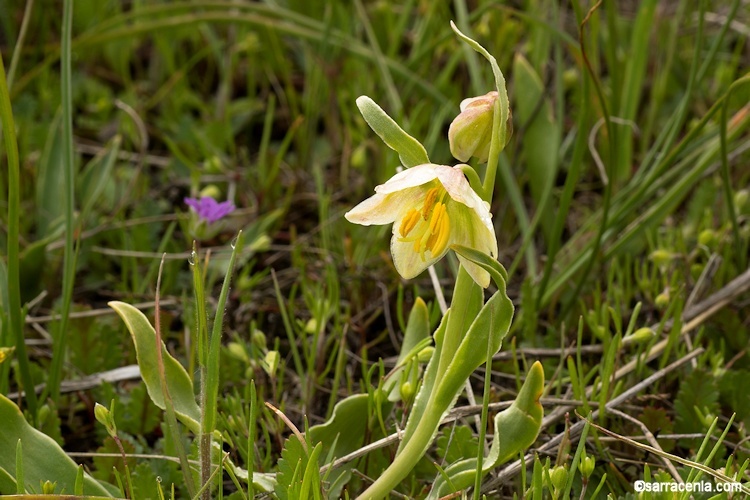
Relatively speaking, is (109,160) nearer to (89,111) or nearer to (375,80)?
(89,111)

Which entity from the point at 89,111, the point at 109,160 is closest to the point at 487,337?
the point at 109,160

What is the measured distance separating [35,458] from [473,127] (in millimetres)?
756

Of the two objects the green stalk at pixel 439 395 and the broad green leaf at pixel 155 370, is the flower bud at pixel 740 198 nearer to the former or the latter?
the green stalk at pixel 439 395

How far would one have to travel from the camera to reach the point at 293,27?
2516 mm

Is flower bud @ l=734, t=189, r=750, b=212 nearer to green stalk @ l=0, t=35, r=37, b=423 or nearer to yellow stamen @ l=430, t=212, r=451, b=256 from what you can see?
yellow stamen @ l=430, t=212, r=451, b=256

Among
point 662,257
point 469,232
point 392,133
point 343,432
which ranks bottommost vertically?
point 343,432

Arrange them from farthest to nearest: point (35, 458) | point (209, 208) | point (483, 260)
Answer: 1. point (209, 208)
2. point (35, 458)
3. point (483, 260)

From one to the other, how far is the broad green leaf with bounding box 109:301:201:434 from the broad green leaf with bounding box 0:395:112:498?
0.14m

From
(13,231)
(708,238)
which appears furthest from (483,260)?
(708,238)

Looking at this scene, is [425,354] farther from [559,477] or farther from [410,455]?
[559,477]

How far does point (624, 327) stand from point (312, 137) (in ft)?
3.57

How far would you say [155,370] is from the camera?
49.4 inches

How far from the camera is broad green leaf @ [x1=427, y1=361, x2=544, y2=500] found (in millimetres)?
1156

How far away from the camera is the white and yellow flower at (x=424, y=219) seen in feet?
3.49
